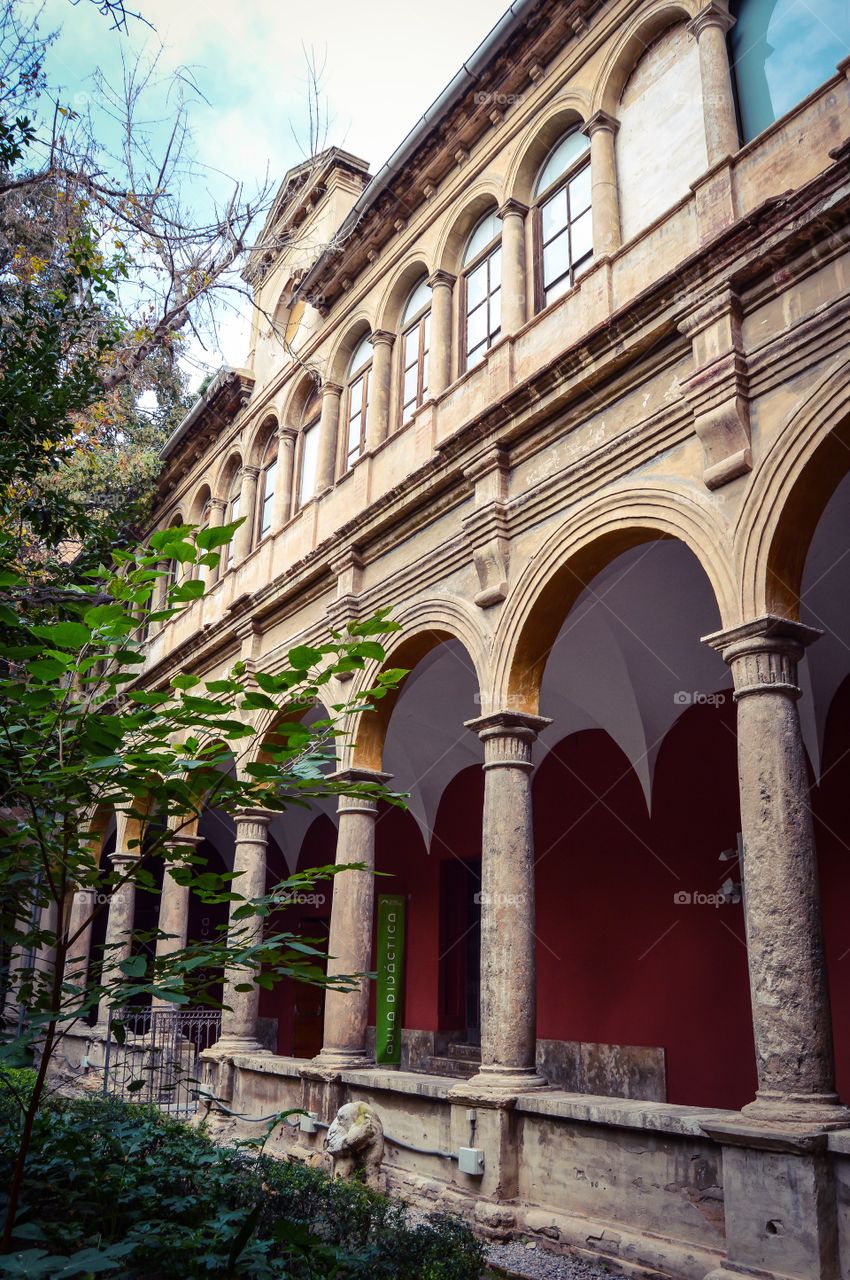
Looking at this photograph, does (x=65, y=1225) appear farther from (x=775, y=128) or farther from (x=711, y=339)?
(x=775, y=128)

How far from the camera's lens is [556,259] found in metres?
7.80

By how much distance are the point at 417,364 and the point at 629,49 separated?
3.29m

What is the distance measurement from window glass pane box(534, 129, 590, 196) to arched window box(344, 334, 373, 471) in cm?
277

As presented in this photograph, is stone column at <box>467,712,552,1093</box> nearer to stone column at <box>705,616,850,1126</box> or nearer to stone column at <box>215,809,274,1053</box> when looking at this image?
stone column at <box>705,616,850,1126</box>

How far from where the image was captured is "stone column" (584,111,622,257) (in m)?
7.03

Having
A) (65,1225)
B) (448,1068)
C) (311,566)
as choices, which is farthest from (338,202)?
(65,1225)

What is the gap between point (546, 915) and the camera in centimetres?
986

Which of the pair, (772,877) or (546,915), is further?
(546,915)

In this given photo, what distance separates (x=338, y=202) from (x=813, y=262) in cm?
836

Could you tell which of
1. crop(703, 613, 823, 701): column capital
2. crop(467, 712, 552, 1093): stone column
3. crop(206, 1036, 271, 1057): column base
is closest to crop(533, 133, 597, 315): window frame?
crop(467, 712, 552, 1093): stone column

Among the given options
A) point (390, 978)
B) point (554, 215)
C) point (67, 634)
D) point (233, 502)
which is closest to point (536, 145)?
point (554, 215)

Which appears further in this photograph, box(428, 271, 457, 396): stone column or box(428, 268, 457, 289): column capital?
box(428, 268, 457, 289): column capital

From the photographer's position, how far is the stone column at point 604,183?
7027mm

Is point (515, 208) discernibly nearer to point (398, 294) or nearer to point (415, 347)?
point (415, 347)
